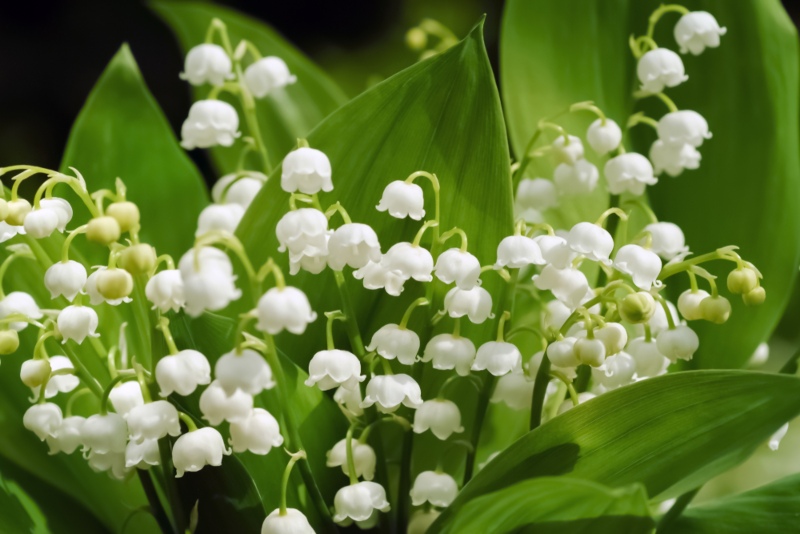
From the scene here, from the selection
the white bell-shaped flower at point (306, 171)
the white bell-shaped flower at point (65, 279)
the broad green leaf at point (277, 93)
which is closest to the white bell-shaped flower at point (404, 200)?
the white bell-shaped flower at point (306, 171)

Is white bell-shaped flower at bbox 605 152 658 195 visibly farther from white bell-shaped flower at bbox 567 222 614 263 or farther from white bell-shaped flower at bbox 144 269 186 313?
white bell-shaped flower at bbox 144 269 186 313

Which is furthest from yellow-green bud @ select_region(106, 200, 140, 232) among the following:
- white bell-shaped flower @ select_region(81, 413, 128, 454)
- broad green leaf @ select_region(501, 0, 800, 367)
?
broad green leaf @ select_region(501, 0, 800, 367)

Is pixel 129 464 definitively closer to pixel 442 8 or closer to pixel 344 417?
pixel 344 417

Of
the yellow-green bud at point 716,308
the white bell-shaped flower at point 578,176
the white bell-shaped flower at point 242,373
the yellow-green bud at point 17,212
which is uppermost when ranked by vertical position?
the white bell-shaped flower at point 578,176

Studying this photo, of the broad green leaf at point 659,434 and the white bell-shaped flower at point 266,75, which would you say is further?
the white bell-shaped flower at point 266,75

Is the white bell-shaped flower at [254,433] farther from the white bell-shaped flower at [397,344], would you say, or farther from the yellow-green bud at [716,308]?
the yellow-green bud at [716,308]

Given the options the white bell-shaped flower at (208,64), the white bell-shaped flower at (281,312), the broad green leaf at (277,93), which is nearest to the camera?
the white bell-shaped flower at (281,312)
